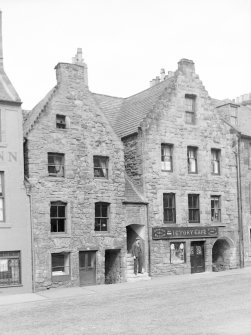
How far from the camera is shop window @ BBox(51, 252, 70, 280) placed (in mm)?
26242

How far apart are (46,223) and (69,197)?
188cm

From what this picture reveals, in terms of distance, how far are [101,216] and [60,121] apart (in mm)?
5480

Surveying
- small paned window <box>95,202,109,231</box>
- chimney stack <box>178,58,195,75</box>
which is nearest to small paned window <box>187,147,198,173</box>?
chimney stack <box>178,58,195,75</box>

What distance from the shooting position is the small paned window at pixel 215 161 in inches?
1324

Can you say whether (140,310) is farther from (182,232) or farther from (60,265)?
(182,232)

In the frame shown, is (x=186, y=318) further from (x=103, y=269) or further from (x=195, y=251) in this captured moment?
(x=195, y=251)

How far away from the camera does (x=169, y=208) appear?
3114cm

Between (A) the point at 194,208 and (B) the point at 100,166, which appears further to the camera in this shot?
(A) the point at 194,208

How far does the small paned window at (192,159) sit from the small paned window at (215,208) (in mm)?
2343

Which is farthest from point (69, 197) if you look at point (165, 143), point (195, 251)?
point (195, 251)

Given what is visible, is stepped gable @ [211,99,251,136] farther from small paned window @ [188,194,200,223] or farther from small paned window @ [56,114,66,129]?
small paned window @ [56,114,66,129]

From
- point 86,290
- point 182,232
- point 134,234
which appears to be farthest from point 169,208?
point 86,290

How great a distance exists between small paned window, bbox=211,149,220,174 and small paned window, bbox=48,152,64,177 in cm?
1079

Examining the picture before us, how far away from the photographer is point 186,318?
17.3 metres
